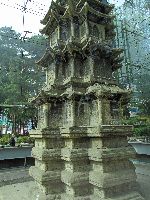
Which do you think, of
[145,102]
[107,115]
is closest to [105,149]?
[107,115]

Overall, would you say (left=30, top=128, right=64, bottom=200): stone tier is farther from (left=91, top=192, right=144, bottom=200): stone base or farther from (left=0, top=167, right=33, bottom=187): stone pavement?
(left=0, top=167, right=33, bottom=187): stone pavement

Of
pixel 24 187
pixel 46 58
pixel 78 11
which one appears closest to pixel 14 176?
pixel 24 187

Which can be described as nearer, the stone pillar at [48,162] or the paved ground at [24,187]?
the stone pillar at [48,162]

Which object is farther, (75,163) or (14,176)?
(14,176)

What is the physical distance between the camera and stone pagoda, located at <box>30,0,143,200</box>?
9703mm

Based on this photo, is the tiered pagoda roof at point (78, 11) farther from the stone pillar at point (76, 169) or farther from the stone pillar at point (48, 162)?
the stone pillar at point (76, 169)

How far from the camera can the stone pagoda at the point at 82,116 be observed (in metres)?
9.70

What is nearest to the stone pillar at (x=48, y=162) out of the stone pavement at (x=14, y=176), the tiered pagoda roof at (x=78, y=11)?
the stone pavement at (x=14, y=176)

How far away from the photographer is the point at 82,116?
11031 mm

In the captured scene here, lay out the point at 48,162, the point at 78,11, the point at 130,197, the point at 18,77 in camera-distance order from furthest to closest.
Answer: the point at 18,77
the point at 78,11
the point at 48,162
the point at 130,197

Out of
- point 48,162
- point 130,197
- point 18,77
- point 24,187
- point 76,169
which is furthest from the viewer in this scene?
point 18,77

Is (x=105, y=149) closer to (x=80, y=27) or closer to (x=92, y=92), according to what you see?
(x=92, y=92)

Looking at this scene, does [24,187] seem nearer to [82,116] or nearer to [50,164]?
[50,164]

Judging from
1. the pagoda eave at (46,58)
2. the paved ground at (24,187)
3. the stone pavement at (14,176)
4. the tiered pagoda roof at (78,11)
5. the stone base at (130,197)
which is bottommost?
the stone pavement at (14,176)
